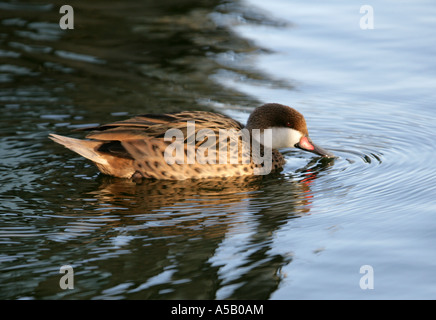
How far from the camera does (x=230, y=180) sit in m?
8.64

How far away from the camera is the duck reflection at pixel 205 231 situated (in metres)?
5.74

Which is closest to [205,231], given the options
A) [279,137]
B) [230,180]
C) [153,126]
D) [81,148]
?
[230,180]

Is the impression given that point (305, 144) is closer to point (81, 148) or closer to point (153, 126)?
point (153, 126)

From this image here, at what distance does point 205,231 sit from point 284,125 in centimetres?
256

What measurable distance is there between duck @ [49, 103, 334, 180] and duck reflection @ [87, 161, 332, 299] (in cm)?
14

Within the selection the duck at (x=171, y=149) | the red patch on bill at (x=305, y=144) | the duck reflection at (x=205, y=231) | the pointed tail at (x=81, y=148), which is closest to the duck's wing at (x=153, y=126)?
the duck at (x=171, y=149)

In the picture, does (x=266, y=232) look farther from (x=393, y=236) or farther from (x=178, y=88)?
(x=178, y=88)

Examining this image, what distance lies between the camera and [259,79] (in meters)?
11.8

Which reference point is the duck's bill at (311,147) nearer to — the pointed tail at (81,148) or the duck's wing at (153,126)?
the duck's wing at (153,126)

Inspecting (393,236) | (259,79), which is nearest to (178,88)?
(259,79)

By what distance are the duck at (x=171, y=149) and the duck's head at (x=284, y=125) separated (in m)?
0.27

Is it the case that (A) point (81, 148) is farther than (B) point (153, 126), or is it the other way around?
(B) point (153, 126)

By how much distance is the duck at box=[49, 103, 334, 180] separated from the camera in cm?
856

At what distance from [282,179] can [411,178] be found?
4.56 feet
